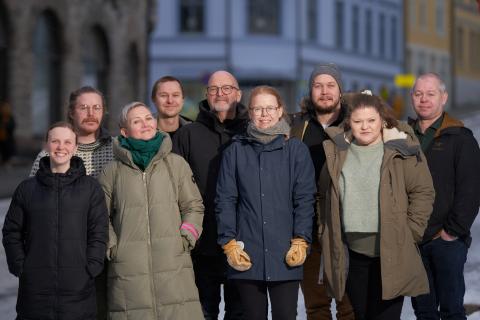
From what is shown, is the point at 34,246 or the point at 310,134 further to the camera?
the point at 310,134

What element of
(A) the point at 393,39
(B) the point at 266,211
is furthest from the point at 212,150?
(A) the point at 393,39

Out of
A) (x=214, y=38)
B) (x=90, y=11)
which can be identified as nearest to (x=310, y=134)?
(x=90, y=11)

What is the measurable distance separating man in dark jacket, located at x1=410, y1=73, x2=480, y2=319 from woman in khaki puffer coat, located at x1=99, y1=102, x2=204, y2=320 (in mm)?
1644

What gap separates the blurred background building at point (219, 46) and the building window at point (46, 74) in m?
0.03

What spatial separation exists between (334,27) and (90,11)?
22.4 m

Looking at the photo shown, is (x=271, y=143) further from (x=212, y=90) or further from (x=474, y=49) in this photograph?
(x=474, y=49)

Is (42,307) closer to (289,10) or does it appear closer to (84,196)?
(84,196)

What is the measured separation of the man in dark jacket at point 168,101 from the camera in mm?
Result: 9367

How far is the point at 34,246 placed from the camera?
783 centimetres

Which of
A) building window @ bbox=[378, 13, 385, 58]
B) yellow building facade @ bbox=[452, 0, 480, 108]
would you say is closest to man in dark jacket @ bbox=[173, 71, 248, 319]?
building window @ bbox=[378, 13, 385, 58]

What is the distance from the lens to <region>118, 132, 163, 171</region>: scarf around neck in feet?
26.8

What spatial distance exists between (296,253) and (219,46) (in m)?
42.2

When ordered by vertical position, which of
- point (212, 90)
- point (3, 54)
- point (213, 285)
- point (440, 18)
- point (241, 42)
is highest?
point (440, 18)

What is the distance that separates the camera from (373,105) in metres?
8.04
